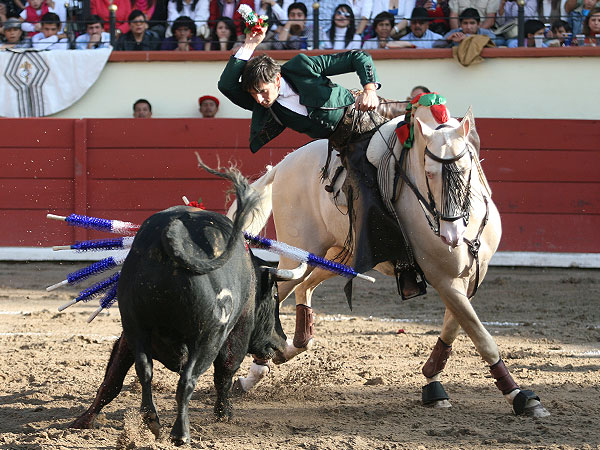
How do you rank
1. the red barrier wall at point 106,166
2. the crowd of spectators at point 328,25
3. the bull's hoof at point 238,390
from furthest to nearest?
the crowd of spectators at point 328,25
the red barrier wall at point 106,166
the bull's hoof at point 238,390

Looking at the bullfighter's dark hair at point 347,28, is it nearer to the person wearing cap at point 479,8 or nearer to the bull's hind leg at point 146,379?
the person wearing cap at point 479,8

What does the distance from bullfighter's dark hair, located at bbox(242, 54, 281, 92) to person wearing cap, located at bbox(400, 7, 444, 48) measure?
568 centimetres

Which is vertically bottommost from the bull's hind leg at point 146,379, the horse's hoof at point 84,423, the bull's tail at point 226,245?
the horse's hoof at point 84,423

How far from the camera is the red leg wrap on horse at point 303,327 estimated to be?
4.41m

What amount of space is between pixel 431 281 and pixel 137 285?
4.88 feet

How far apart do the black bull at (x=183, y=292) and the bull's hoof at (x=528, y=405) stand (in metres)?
1.30

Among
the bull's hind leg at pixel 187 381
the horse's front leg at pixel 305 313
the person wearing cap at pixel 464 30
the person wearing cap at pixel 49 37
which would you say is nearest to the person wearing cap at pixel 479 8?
the person wearing cap at pixel 464 30

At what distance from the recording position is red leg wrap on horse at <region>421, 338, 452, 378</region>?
3.99m

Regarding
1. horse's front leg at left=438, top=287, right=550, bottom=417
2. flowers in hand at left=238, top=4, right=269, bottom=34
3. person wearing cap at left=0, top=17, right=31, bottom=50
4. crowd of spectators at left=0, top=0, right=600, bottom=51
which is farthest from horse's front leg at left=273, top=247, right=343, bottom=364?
person wearing cap at left=0, top=17, right=31, bottom=50

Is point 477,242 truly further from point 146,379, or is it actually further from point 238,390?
point 146,379

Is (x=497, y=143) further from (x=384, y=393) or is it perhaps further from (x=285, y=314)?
(x=384, y=393)

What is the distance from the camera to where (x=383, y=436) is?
339 cm

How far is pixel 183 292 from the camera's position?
2.79 m

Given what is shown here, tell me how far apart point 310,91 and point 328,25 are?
18.9ft
